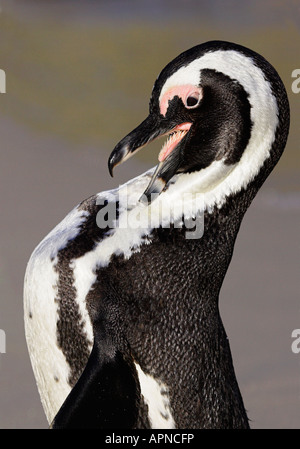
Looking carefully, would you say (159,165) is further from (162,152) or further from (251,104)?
(251,104)

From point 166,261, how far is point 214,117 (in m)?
0.25

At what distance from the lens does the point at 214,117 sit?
1448mm

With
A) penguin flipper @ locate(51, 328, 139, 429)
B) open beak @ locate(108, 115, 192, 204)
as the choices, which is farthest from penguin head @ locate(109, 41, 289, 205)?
penguin flipper @ locate(51, 328, 139, 429)

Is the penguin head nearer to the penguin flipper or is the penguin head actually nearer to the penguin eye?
the penguin eye

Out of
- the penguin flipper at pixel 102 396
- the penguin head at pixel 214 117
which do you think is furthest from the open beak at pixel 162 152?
the penguin flipper at pixel 102 396

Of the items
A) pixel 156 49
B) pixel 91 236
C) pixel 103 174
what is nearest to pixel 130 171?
pixel 103 174

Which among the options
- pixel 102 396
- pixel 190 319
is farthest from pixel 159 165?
pixel 102 396

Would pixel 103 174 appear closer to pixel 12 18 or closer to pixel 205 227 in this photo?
pixel 12 18

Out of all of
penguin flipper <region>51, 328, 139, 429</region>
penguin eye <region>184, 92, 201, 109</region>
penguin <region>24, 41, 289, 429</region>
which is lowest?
penguin flipper <region>51, 328, 139, 429</region>

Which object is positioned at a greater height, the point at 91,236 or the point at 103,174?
the point at 103,174

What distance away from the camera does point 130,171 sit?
454cm

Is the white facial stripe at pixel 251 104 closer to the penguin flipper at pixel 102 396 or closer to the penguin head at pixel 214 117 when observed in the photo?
the penguin head at pixel 214 117

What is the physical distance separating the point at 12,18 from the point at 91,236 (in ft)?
13.5

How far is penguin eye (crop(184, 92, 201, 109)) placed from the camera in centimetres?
145
